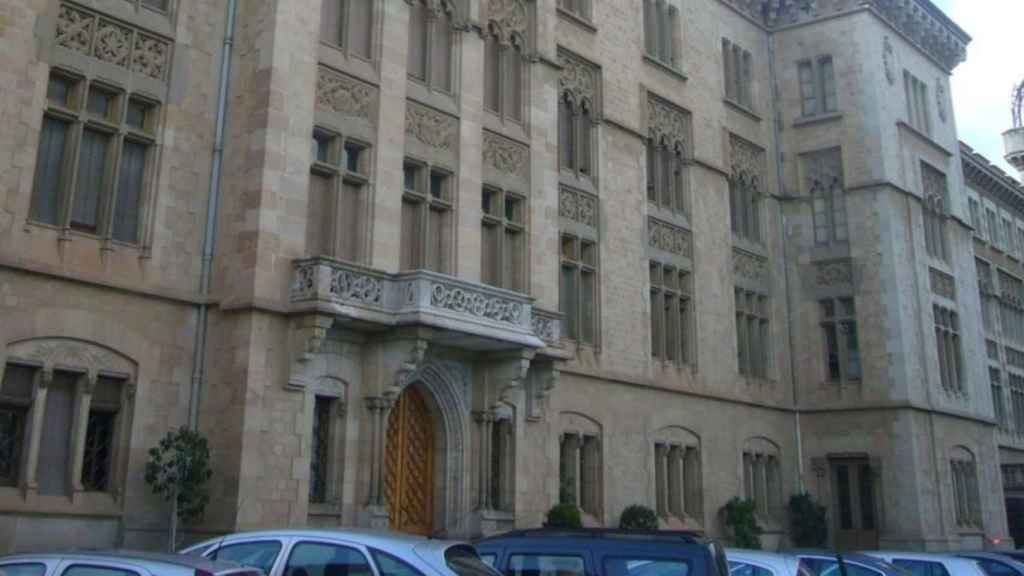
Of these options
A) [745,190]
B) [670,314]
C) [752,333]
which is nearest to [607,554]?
[670,314]

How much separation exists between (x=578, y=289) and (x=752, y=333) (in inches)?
361

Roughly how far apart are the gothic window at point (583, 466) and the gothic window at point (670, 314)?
404cm

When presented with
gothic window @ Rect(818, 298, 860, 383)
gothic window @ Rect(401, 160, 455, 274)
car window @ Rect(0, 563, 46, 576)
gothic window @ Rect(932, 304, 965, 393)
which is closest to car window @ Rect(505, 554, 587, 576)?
car window @ Rect(0, 563, 46, 576)

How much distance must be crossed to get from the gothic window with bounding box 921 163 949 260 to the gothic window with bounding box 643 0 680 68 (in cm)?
1158

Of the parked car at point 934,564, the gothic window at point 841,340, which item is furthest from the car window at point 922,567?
the gothic window at point 841,340

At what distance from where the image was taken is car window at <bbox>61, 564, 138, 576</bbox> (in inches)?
305

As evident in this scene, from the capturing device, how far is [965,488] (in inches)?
1388

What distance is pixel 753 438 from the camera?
31703mm

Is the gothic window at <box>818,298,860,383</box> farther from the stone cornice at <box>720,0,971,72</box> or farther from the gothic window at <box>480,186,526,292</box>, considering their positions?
the gothic window at <box>480,186,526,292</box>

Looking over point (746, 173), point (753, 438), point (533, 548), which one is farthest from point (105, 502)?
point (746, 173)

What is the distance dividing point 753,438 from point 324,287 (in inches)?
713

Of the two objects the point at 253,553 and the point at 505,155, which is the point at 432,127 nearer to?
the point at 505,155

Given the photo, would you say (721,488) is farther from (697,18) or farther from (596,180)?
(697,18)

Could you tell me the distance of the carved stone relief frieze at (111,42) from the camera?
1686 cm
